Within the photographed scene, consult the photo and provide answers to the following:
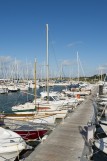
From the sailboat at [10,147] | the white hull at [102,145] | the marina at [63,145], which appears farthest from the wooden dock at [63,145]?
the sailboat at [10,147]

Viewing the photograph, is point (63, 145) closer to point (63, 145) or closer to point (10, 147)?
point (63, 145)

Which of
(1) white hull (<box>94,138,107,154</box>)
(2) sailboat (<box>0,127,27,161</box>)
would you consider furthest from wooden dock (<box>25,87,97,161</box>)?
(2) sailboat (<box>0,127,27,161</box>)

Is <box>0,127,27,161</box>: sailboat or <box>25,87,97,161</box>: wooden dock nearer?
<box>25,87,97,161</box>: wooden dock

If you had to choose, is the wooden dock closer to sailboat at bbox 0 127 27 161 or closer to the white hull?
the white hull

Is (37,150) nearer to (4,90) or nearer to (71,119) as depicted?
(71,119)

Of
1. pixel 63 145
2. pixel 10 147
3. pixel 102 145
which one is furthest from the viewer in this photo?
pixel 102 145

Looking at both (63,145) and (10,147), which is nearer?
(10,147)

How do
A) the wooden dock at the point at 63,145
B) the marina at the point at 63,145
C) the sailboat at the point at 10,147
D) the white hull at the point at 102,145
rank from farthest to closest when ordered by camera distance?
the white hull at the point at 102,145 → the sailboat at the point at 10,147 → the marina at the point at 63,145 → the wooden dock at the point at 63,145

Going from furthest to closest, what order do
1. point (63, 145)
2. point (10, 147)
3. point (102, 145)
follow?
1. point (102, 145)
2. point (63, 145)
3. point (10, 147)

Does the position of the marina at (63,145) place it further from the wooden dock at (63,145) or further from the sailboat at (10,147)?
the sailboat at (10,147)

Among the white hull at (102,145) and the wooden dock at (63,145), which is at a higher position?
the wooden dock at (63,145)

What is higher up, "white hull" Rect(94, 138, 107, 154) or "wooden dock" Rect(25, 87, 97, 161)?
"wooden dock" Rect(25, 87, 97, 161)

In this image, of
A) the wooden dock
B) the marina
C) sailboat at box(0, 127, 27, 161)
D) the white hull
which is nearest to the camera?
the wooden dock

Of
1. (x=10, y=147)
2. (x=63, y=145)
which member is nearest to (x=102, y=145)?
(x=63, y=145)
